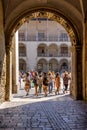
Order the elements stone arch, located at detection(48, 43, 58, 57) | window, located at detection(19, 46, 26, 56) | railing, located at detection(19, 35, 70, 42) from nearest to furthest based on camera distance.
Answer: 1. railing, located at detection(19, 35, 70, 42)
2. window, located at detection(19, 46, 26, 56)
3. stone arch, located at detection(48, 43, 58, 57)

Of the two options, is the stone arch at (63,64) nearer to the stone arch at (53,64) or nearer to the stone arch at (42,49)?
the stone arch at (53,64)

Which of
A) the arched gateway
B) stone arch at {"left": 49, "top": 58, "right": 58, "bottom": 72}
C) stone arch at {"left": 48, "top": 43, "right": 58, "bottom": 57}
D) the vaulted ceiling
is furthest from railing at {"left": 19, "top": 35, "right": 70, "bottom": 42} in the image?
the vaulted ceiling

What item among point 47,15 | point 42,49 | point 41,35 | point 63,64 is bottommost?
point 63,64

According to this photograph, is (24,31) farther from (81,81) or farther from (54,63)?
(81,81)

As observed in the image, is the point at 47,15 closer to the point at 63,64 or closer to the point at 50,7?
the point at 50,7

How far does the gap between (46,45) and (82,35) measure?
1616 inches

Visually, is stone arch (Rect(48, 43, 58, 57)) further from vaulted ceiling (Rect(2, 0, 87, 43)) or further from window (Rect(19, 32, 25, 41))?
vaulted ceiling (Rect(2, 0, 87, 43))

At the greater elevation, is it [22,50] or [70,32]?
[22,50]

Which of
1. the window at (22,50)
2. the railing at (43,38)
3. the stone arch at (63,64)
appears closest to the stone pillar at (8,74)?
the railing at (43,38)

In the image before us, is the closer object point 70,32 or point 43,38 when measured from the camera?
point 70,32

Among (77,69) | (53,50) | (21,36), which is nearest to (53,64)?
(53,50)

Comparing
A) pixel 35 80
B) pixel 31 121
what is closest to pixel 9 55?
pixel 35 80

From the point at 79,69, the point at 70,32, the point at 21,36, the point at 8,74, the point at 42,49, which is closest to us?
the point at 8,74

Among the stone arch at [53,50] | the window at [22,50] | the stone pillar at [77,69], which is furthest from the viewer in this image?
the stone arch at [53,50]
